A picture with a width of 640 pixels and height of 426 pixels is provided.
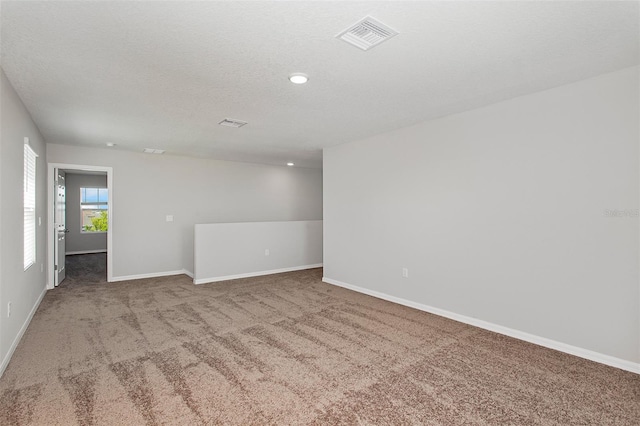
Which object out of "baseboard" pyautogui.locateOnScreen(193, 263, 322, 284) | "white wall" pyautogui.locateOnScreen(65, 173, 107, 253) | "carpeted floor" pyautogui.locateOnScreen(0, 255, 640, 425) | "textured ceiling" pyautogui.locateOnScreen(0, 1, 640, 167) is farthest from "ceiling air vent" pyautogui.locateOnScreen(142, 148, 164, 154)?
"white wall" pyautogui.locateOnScreen(65, 173, 107, 253)

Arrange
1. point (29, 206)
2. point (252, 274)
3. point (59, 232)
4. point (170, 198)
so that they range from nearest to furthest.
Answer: point (29, 206)
point (59, 232)
point (252, 274)
point (170, 198)

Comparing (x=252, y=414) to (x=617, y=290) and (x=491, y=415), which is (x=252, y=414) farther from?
(x=617, y=290)

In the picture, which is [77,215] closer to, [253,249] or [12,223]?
[253,249]

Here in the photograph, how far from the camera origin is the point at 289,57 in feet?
8.25

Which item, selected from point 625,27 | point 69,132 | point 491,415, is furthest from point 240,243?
point 625,27

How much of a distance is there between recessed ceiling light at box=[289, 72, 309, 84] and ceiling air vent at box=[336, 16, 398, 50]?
65cm

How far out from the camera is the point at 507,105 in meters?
3.48

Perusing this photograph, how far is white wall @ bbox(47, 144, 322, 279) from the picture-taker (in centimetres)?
618

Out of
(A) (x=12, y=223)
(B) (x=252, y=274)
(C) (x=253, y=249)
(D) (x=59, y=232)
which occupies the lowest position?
(B) (x=252, y=274)

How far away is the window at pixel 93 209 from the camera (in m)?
10.2

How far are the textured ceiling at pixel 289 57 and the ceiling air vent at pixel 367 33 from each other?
5cm

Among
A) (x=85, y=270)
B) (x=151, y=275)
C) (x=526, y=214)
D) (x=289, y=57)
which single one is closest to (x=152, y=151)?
(x=151, y=275)

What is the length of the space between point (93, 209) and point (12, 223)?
8.43 metres

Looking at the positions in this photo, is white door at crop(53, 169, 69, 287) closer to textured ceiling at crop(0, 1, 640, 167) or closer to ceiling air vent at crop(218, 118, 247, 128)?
textured ceiling at crop(0, 1, 640, 167)
